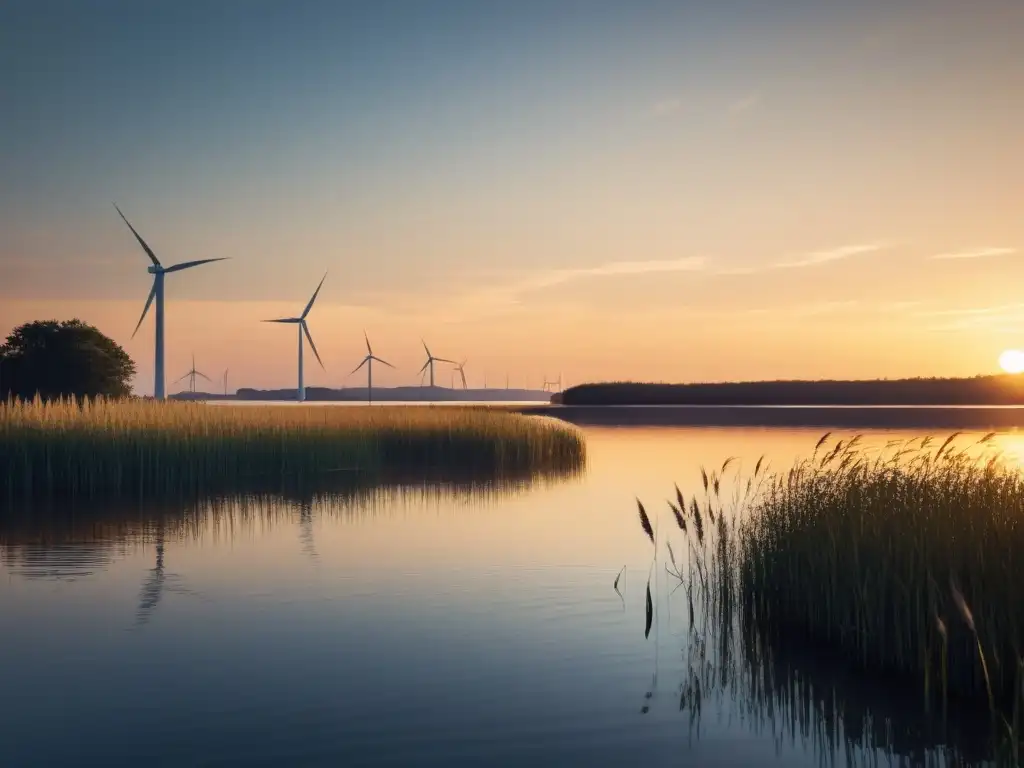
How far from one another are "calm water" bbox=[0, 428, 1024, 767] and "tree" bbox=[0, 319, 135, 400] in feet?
144

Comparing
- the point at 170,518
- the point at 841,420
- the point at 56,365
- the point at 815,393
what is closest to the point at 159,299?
the point at 56,365

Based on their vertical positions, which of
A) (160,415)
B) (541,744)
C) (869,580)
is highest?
(160,415)

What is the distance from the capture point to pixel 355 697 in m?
9.37

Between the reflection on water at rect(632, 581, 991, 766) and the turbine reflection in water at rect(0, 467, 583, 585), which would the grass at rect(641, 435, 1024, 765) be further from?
the turbine reflection in water at rect(0, 467, 583, 585)

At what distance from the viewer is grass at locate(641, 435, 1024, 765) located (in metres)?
9.00

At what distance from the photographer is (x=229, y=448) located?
31000 millimetres

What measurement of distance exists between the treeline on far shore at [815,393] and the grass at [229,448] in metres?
86.8

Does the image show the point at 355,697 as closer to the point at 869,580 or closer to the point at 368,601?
the point at 368,601

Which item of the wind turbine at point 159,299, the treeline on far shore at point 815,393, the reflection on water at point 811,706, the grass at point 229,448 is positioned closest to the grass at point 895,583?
the reflection on water at point 811,706

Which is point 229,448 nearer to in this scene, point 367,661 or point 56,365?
point 367,661

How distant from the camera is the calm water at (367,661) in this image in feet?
26.9

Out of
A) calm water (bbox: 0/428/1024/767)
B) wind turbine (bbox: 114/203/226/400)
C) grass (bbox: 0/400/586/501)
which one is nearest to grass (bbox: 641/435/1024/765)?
calm water (bbox: 0/428/1024/767)

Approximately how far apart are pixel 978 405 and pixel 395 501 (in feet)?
365

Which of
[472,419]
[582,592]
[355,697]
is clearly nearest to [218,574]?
[582,592]
